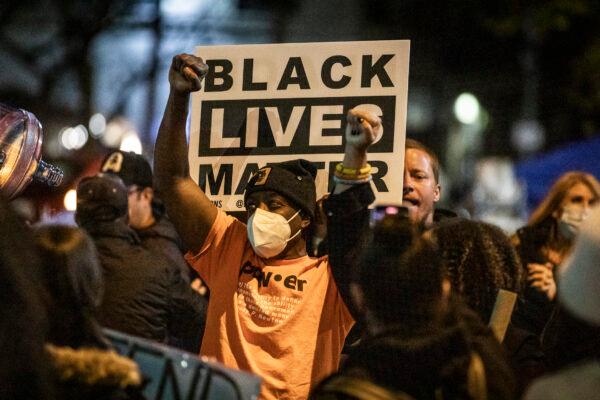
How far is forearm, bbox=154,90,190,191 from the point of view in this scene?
455 cm

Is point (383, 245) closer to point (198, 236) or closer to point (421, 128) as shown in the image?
point (198, 236)

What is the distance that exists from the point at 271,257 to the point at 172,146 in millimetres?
651

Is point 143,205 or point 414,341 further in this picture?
point 143,205

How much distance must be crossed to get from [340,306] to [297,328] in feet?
0.78

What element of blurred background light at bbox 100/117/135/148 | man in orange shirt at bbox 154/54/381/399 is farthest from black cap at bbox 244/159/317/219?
blurred background light at bbox 100/117/135/148

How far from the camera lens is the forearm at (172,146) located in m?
4.55

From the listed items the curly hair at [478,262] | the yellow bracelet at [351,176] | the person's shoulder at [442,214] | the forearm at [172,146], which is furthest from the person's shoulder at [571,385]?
the person's shoulder at [442,214]

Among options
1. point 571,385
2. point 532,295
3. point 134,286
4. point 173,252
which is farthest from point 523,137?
point 571,385

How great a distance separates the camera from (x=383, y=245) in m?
3.29

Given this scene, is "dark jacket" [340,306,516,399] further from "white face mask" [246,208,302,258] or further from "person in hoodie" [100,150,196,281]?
"person in hoodie" [100,150,196,281]

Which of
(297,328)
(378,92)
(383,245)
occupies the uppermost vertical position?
(378,92)

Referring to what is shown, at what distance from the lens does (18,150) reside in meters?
4.49

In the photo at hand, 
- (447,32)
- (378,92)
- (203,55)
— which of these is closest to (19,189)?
(203,55)

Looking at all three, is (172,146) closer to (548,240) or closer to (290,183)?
(290,183)
